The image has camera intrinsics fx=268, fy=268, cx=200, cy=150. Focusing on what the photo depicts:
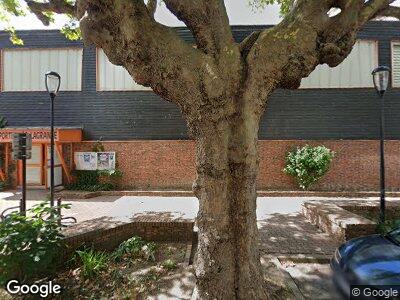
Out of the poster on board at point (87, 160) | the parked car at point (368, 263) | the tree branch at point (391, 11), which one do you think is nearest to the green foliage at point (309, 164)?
the tree branch at point (391, 11)

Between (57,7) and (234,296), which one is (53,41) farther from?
(234,296)

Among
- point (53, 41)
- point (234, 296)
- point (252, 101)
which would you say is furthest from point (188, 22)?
point (53, 41)

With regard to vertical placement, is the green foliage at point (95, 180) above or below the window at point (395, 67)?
below

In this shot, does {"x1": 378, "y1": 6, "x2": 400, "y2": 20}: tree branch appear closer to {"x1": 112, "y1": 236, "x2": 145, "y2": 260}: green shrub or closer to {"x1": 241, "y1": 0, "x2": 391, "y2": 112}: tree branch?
{"x1": 241, "y1": 0, "x2": 391, "y2": 112}: tree branch

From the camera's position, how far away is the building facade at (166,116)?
38.3 ft

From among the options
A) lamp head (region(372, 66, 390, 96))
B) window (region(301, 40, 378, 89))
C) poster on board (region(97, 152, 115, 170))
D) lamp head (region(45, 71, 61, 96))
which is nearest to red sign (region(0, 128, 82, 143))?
poster on board (region(97, 152, 115, 170))

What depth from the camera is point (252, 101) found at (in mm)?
3332

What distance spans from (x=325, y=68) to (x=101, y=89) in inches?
407

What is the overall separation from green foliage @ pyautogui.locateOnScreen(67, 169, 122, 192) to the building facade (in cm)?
46

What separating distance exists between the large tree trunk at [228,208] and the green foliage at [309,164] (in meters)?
8.29

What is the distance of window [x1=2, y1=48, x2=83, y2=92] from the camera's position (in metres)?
12.5

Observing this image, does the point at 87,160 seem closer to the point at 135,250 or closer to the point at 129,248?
the point at 129,248

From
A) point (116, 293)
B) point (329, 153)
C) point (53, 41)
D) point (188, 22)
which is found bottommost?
point (116, 293)

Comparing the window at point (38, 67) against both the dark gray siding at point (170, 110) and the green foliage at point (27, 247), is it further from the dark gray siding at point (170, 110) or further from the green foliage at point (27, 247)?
the green foliage at point (27, 247)
